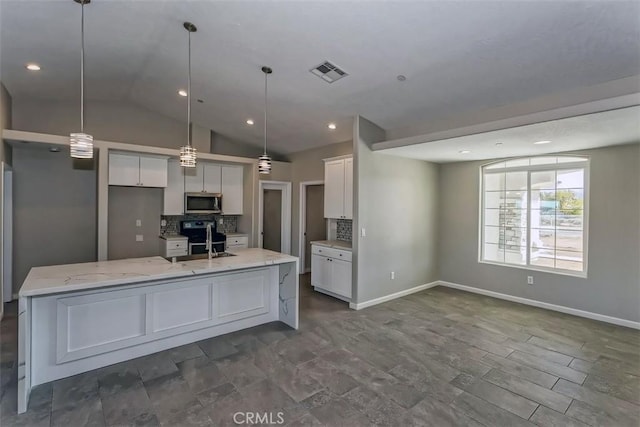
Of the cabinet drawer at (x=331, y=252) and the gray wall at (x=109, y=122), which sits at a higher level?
the gray wall at (x=109, y=122)

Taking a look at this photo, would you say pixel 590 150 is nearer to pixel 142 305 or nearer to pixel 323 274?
pixel 323 274

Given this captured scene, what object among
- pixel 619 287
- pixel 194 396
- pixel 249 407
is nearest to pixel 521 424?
pixel 249 407

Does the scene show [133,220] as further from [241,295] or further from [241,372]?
[241,372]

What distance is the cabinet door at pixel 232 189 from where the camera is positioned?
618cm

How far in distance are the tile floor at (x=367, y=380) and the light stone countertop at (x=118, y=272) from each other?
0.84m

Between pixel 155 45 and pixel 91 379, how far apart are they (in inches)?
133

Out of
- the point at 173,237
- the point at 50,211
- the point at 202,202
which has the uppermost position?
the point at 202,202

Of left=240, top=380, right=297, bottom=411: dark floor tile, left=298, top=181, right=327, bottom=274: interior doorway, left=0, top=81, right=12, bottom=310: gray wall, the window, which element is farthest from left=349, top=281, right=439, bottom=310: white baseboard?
left=0, top=81, right=12, bottom=310: gray wall

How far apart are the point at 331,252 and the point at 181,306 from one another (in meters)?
2.42

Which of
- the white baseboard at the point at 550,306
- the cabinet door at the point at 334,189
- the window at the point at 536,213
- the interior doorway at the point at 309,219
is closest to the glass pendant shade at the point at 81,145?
the cabinet door at the point at 334,189

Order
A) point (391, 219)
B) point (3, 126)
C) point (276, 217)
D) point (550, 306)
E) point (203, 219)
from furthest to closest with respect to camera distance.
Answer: point (276, 217) → point (203, 219) → point (391, 219) → point (550, 306) → point (3, 126)

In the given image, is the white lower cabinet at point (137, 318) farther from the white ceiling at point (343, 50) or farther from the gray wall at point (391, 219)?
the white ceiling at point (343, 50)

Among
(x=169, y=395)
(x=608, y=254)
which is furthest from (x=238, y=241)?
(x=608, y=254)

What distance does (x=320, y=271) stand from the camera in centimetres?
528
